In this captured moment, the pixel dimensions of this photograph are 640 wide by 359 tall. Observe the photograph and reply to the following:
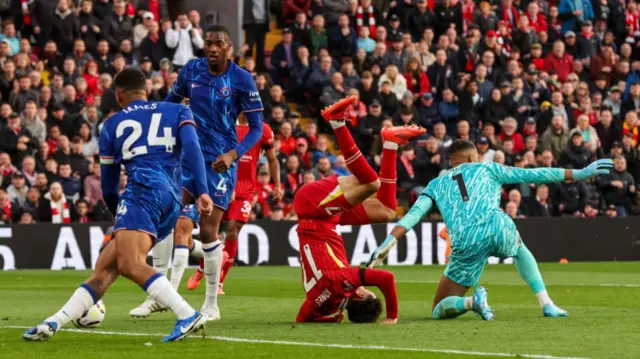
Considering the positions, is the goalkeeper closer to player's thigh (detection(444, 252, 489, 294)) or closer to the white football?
player's thigh (detection(444, 252, 489, 294))

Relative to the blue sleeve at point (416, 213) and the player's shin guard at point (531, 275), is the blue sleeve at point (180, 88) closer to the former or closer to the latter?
the blue sleeve at point (416, 213)

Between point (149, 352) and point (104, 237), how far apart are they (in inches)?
563

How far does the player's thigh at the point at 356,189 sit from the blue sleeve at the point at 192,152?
1.96 meters

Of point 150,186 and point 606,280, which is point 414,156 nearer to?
point 606,280

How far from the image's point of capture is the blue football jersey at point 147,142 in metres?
10.0

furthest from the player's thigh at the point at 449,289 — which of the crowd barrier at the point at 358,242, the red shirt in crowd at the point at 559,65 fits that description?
the red shirt in crowd at the point at 559,65

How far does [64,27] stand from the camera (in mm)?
26562

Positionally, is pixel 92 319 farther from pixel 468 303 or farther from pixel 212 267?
pixel 468 303

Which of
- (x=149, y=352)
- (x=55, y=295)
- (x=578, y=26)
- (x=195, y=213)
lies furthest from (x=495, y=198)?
(x=578, y=26)

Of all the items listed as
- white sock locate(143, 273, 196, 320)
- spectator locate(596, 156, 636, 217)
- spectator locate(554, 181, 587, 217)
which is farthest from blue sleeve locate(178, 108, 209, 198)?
spectator locate(596, 156, 636, 217)

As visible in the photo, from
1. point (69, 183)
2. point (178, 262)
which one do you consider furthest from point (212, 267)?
point (69, 183)

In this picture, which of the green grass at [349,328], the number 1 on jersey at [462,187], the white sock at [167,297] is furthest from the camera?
the number 1 on jersey at [462,187]

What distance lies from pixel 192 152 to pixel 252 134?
228cm

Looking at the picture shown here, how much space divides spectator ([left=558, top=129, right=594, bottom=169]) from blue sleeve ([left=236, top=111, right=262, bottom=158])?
16.2 m
